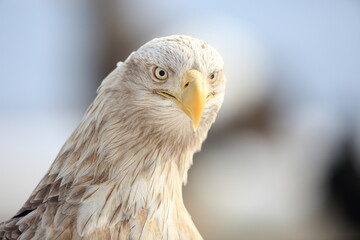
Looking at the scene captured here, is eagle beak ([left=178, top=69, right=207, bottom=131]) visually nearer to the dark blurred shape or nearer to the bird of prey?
the bird of prey

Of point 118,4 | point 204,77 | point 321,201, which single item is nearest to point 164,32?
point 118,4

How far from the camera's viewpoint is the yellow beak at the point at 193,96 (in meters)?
1.18

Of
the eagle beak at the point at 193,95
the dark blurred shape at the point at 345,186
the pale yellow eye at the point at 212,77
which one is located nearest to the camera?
the eagle beak at the point at 193,95

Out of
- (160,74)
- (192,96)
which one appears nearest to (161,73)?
(160,74)

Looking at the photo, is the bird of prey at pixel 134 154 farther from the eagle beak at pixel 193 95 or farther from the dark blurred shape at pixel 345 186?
the dark blurred shape at pixel 345 186

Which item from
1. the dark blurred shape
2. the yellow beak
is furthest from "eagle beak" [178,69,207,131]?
the dark blurred shape

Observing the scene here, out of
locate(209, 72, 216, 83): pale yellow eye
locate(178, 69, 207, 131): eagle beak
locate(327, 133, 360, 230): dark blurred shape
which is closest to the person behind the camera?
locate(178, 69, 207, 131): eagle beak

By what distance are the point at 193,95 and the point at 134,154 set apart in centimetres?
20

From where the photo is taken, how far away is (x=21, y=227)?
1190 millimetres

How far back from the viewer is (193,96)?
1187mm

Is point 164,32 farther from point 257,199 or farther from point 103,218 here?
point 103,218

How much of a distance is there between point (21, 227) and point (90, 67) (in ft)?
12.0

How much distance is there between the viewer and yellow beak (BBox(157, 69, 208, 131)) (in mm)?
1185

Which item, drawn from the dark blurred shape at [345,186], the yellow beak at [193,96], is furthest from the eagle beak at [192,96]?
the dark blurred shape at [345,186]
